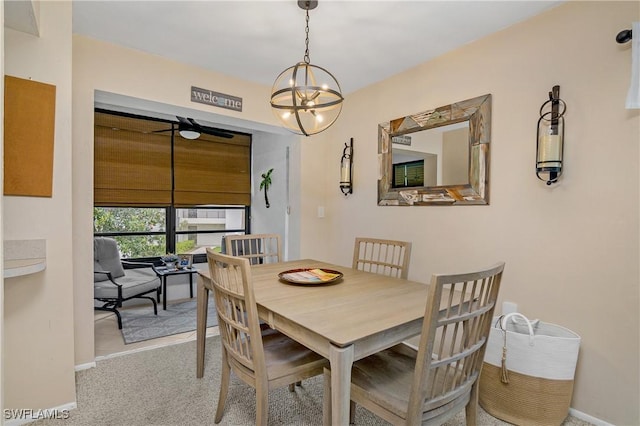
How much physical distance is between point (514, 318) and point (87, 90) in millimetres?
3347

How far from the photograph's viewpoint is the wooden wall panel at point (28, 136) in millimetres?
1680

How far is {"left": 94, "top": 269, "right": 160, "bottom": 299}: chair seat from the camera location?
333 centimetres

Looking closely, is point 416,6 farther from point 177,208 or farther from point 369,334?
point 177,208

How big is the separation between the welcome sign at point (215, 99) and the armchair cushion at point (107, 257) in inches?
84.2

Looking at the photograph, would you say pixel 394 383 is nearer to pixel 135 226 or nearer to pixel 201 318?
pixel 201 318

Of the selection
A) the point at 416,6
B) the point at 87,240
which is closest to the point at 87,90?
the point at 87,240

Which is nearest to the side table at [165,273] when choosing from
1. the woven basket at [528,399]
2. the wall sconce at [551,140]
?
the woven basket at [528,399]

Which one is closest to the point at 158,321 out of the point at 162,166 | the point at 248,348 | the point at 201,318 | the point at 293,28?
the point at 201,318

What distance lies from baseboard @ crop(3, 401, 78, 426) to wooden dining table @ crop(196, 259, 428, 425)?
1.00 metres

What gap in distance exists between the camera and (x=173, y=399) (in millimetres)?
1978

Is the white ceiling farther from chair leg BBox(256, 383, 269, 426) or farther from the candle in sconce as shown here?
chair leg BBox(256, 383, 269, 426)

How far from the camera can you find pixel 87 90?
2361 millimetres

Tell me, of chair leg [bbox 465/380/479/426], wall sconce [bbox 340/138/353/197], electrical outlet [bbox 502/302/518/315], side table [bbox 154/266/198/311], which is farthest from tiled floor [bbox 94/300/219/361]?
electrical outlet [bbox 502/302/518/315]

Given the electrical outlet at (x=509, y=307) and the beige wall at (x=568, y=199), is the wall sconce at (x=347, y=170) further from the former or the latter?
the electrical outlet at (x=509, y=307)
